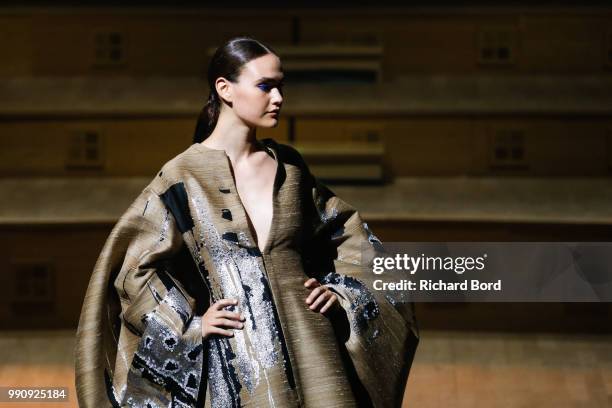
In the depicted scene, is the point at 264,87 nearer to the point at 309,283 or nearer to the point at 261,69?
the point at 261,69

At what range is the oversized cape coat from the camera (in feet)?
14.6

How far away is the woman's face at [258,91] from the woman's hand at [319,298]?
612 millimetres

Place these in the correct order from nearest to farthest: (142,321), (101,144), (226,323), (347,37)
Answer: (226,323), (142,321), (347,37), (101,144)

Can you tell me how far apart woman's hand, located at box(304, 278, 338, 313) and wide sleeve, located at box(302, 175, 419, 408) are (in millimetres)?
90

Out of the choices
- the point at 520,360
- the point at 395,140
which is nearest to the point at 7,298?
the point at 395,140

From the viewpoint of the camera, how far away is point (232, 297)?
177 inches

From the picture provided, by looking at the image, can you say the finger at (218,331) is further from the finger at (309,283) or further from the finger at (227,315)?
the finger at (309,283)

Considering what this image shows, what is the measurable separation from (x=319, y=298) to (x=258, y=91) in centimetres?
79

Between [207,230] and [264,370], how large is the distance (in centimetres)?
55

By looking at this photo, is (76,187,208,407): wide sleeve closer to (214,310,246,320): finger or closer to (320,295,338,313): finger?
(214,310,246,320): finger

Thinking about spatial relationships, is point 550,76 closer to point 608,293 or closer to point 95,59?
point 608,293

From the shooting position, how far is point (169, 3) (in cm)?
1238

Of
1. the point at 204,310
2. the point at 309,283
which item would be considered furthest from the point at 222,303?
the point at 309,283

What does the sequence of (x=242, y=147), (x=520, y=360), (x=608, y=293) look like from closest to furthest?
(x=242, y=147) → (x=520, y=360) → (x=608, y=293)
